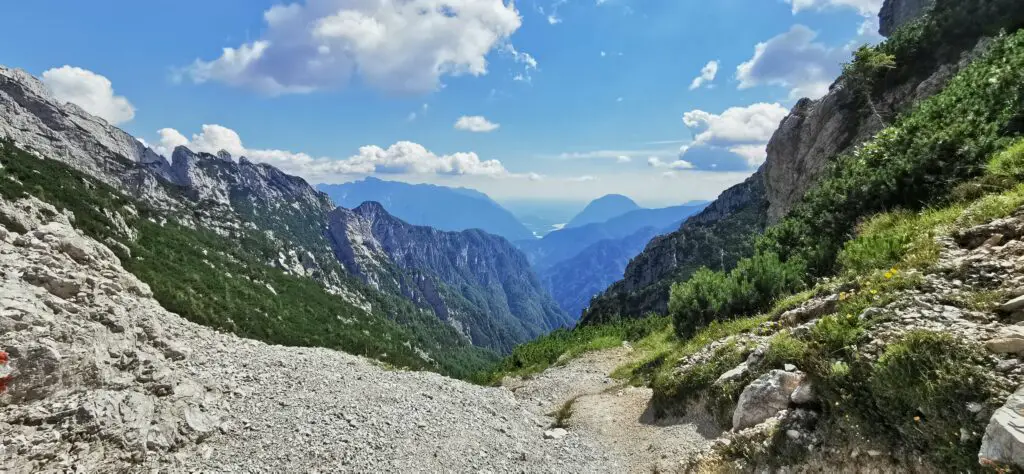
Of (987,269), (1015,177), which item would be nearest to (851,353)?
(987,269)

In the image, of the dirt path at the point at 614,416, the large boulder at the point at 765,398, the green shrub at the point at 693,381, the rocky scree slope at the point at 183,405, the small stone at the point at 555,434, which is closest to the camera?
the large boulder at the point at 765,398

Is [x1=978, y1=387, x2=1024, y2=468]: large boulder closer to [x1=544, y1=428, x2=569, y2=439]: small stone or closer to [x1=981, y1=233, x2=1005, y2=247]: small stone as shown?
[x1=981, y1=233, x2=1005, y2=247]: small stone

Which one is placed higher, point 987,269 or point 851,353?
point 987,269

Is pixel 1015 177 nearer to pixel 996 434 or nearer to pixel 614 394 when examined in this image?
pixel 996 434

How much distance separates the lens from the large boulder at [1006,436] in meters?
4.80

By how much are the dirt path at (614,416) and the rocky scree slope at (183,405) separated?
1061 millimetres

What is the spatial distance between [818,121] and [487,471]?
1944 inches

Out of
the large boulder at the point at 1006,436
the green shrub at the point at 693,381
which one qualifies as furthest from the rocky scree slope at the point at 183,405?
the large boulder at the point at 1006,436

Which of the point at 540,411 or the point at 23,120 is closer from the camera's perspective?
the point at 540,411

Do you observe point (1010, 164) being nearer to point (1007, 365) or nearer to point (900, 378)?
point (1007, 365)

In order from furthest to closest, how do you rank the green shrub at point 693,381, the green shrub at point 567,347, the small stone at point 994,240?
the green shrub at point 567,347 → the green shrub at point 693,381 → the small stone at point 994,240

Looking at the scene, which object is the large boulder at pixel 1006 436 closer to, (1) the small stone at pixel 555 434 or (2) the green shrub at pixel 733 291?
(1) the small stone at pixel 555 434

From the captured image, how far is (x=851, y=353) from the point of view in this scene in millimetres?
7926

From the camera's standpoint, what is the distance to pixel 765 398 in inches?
377
